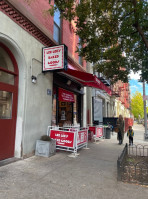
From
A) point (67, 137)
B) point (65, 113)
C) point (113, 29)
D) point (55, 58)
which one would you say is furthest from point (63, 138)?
point (113, 29)

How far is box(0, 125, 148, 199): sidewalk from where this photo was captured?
10.9ft

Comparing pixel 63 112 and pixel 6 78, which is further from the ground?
pixel 6 78

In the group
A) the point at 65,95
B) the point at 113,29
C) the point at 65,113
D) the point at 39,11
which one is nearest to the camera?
the point at 39,11

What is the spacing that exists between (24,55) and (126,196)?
5386 mm

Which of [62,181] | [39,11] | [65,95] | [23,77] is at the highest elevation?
[39,11]

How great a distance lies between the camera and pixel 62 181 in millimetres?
3998

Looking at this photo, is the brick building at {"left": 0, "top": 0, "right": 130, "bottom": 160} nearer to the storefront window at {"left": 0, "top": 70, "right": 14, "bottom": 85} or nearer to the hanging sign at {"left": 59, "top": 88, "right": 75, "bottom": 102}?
the storefront window at {"left": 0, "top": 70, "right": 14, "bottom": 85}

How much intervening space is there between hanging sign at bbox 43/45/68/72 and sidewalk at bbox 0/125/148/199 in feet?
12.0

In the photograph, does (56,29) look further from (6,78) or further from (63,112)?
(6,78)

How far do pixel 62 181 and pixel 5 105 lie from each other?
10.3 feet

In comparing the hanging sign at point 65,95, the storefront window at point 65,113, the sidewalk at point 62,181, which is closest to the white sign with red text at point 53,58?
the hanging sign at point 65,95

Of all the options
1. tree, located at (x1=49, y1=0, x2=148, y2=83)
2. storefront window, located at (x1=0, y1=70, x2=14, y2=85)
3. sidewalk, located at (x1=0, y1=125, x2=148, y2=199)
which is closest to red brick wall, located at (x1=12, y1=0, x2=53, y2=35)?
tree, located at (x1=49, y1=0, x2=148, y2=83)

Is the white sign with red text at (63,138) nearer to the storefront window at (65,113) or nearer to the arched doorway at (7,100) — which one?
the arched doorway at (7,100)

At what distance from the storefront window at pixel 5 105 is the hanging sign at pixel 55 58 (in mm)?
1991
